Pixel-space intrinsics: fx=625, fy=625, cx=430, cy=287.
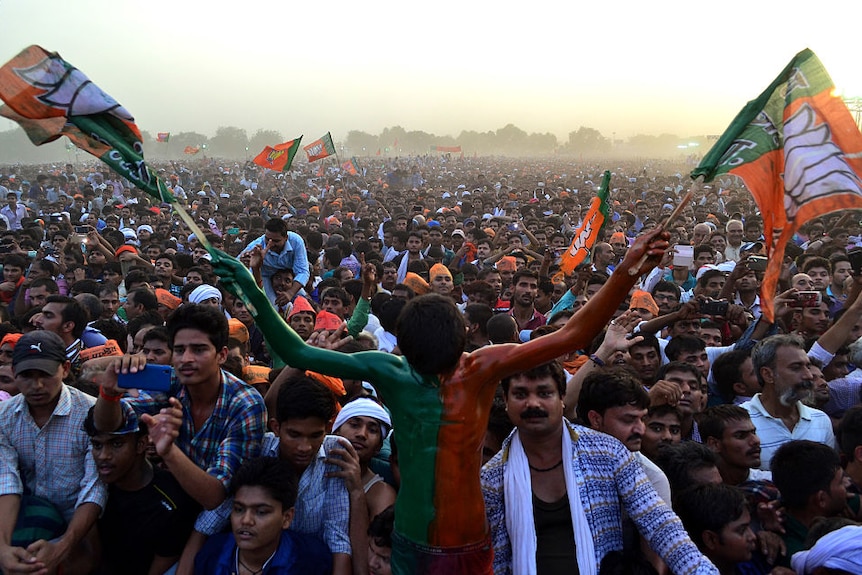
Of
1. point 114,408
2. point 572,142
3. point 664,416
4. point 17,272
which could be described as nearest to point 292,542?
point 114,408

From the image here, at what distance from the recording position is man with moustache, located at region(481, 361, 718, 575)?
2.19 meters

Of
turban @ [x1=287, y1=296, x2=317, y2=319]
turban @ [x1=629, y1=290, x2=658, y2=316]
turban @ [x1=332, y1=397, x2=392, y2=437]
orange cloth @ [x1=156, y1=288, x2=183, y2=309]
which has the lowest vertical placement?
orange cloth @ [x1=156, y1=288, x2=183, y2=309]

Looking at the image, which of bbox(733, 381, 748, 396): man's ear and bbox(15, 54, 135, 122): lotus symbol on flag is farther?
bbox(733, 381, 748, 396): man's ear

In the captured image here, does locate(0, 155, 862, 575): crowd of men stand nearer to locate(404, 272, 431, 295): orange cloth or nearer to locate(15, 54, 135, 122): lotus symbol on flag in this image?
locate(15, 54, 135, 122): lotus symbol on flag

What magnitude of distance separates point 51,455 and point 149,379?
0.77 meters

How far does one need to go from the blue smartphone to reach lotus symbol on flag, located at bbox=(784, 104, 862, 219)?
2815mm

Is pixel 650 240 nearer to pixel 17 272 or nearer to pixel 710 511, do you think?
pixel 710 511

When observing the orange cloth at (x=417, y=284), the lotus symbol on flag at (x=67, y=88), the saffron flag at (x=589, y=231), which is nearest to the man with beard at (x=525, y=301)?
the saffron flag at (x=589, y=231)

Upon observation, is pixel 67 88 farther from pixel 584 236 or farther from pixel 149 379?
pixel 584 236

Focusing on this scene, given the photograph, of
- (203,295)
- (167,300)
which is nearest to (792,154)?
(203,295)

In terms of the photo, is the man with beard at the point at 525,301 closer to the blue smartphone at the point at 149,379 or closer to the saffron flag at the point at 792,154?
the saffron flag at the point at 792,154

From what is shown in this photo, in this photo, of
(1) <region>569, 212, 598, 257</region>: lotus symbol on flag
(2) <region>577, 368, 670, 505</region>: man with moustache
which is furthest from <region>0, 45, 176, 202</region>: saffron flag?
(1) <region>569, 212, 598, 257</region>: lotus symbol on flag

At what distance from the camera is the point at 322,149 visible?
2053cm

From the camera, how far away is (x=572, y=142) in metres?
128
